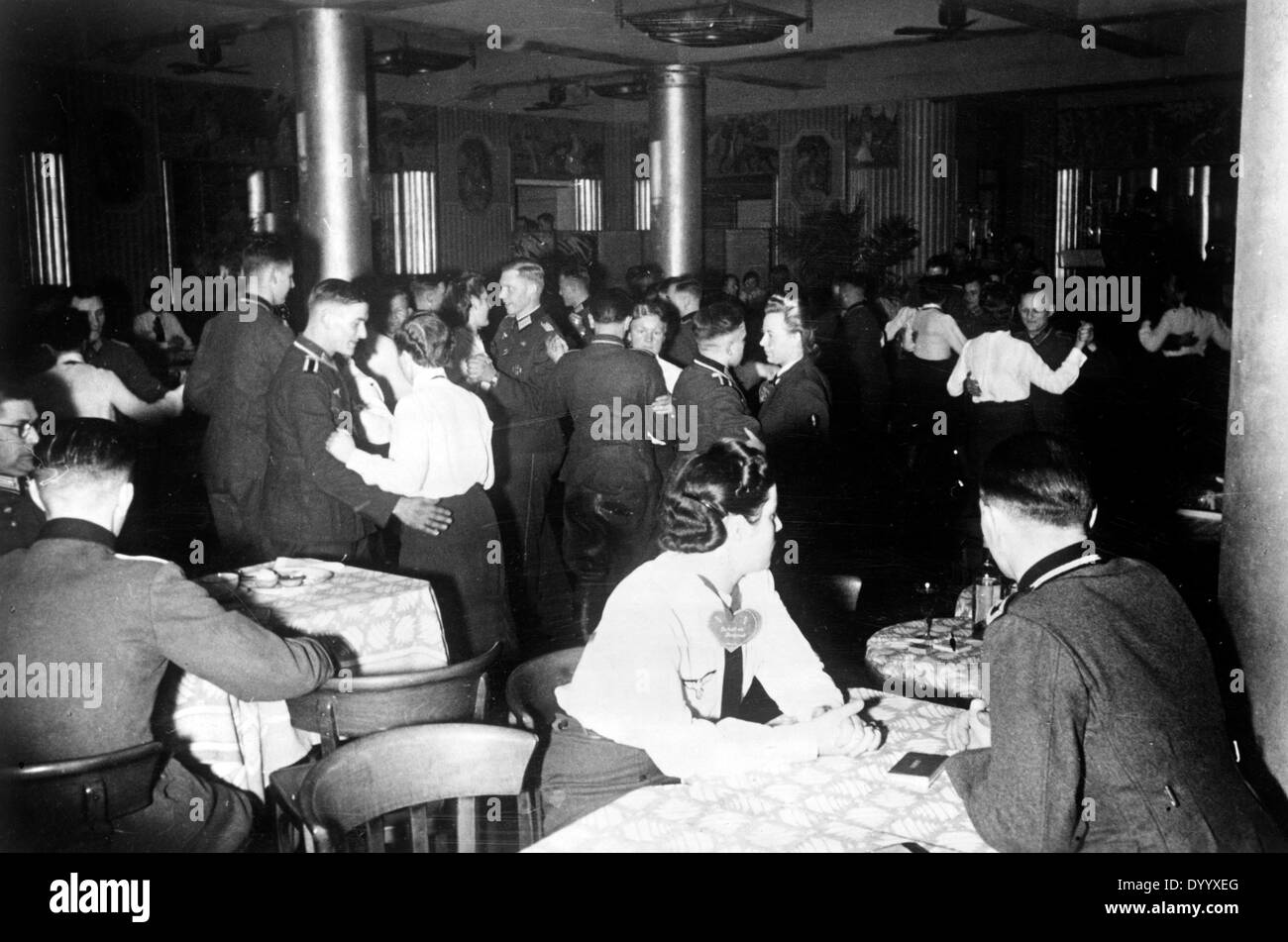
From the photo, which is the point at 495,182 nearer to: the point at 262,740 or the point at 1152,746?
the point at 262,740

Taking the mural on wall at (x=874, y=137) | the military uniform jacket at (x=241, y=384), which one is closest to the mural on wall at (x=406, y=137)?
the mural on wall at (x=874, y=137)

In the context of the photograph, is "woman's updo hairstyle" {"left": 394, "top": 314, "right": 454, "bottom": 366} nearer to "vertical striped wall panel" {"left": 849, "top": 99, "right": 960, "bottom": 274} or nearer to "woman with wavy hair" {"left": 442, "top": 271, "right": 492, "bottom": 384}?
"woman with wavy hair" {"left": 442, "top": 271, "right": 492, "bottom": 384}

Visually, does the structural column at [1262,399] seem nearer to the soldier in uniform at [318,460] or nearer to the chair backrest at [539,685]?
the chair backrest at [539,685]

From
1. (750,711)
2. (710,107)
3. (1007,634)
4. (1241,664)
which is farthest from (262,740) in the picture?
(710,107)

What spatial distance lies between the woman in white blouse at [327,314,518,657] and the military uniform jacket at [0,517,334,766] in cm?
175

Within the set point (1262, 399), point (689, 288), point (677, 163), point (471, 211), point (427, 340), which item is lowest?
point (1262, 399)

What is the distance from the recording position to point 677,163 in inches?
410

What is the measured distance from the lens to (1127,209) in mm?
13953

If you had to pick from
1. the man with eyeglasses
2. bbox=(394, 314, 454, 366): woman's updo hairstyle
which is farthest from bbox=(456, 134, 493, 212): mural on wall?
the man with eyeglasses

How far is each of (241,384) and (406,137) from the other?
8344mm

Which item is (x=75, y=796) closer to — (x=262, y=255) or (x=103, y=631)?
(x=103, y=631)

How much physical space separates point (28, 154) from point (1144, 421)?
346 inches

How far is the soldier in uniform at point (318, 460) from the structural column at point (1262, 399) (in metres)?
2.71

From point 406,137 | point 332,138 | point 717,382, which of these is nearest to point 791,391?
point 717,382
